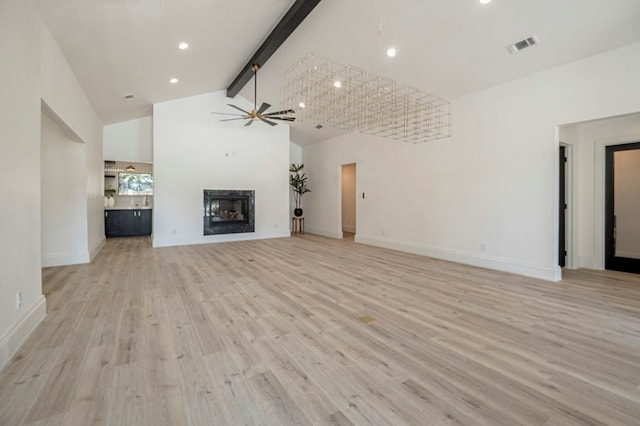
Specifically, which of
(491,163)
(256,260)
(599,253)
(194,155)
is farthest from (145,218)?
(599,253)

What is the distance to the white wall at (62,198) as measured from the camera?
502 cm

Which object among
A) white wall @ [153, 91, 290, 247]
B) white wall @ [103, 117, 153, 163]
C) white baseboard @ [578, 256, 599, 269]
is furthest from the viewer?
white wall @ [103, 117, 153, 163]

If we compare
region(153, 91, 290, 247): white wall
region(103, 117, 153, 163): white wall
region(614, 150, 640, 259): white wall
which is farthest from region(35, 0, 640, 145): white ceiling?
region(103, 117, 153, 163): white wall

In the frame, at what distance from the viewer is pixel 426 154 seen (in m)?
6.11

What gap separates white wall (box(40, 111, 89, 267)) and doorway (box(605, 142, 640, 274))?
9.21 m

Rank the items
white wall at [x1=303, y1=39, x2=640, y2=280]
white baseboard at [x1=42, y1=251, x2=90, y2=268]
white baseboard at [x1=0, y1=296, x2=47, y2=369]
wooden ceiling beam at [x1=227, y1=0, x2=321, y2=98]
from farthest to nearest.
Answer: white baseboard at [x1=42, y1=251, x2=90, y2=268] → wooden ceiling beam at [x1=227, y1=0, x2=321, y2=98] → white wall at [x1=303, y1=39, x2=640, y2=280] → white baseboard at [x1=0, y1=296, x2=47, y2=369]

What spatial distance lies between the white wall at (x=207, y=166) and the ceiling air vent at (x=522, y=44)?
616 cm

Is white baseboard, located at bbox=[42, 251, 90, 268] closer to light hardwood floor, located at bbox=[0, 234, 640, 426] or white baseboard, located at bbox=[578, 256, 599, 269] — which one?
light hardwood floor, located at bbox=[0, 234, 640, 426]

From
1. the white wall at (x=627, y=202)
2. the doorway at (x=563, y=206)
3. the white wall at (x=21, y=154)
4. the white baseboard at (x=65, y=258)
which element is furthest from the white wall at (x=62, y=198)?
the white wall at (x=627, y=202)

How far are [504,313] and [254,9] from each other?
5.00 metres

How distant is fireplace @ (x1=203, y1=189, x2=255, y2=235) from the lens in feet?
25.8

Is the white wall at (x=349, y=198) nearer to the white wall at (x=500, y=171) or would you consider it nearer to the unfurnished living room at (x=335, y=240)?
the unfurnished living room at (x=335, y=240)

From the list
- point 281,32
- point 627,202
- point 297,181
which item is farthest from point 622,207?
point 297,181

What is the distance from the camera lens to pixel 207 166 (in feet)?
25.7
